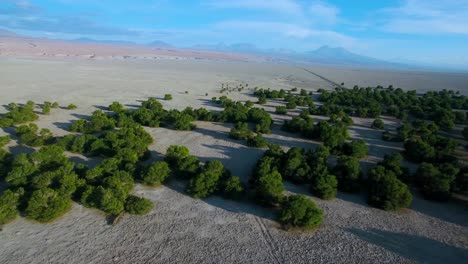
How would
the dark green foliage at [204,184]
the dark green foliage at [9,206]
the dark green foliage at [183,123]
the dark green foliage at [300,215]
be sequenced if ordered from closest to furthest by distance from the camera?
the dark green foliage at [9,206] → the dark green foliage at [300,215] → the dark green foliage at [204,184] → the dark green foliage at [183,123]

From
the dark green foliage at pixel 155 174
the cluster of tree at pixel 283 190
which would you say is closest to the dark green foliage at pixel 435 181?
the cluster of tree at pixel 283 190

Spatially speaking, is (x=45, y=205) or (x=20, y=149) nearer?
(x=45, y=205)

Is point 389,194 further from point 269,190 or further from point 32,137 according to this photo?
point 32,137

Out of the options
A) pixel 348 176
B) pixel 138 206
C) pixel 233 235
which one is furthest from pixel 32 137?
pixel 348 176

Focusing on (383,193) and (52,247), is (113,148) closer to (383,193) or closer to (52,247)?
(52,247)

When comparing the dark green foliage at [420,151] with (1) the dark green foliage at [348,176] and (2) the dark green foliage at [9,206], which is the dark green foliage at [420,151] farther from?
(2) the dark green foliage at [9,206]

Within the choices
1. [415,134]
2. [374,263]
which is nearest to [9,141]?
[374,263]

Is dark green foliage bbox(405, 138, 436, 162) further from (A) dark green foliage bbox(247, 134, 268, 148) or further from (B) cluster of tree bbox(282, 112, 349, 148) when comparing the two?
(A) dark green foliage bbox(247, 134, 268, 148)
